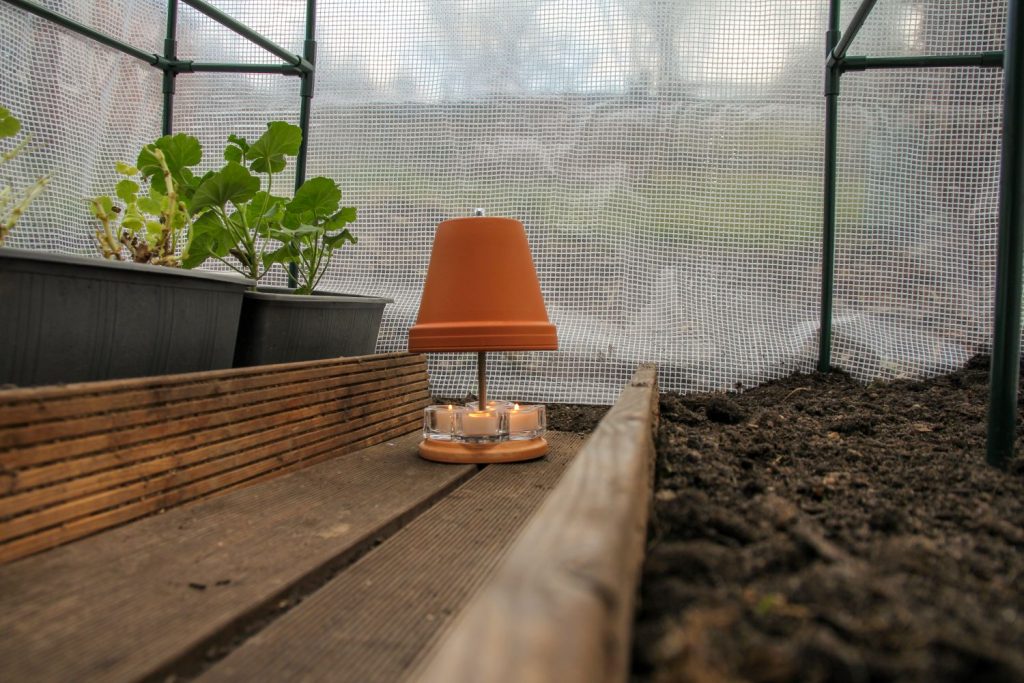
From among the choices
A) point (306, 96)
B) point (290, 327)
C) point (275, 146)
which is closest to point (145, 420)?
point (290, 327)

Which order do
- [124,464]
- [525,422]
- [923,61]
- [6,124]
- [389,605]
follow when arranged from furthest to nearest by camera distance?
[923,61] < [525,422] < [6,124] < [124,464] < [389,605]

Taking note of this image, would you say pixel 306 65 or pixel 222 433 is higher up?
pixel 306 65

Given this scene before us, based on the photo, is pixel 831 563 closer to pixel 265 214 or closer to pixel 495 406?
pixel 495 406

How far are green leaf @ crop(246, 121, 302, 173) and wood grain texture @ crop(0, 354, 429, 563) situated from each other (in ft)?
1.92

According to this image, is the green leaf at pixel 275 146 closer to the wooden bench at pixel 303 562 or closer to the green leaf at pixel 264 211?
the green leaf at pixel 264 211

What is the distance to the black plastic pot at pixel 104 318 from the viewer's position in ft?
3.18

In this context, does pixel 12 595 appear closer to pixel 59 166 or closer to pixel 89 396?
pixel 89 396

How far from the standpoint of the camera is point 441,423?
1488mm

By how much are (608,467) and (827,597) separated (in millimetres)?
211

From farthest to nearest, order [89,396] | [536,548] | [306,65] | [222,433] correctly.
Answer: [306,65] → [222,433] → [89,396] → [536,548]

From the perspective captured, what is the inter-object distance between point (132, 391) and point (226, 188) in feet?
2.32

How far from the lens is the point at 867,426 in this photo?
154 cm

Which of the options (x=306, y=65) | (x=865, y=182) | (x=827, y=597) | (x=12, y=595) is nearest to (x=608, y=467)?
(x=827, y=597)

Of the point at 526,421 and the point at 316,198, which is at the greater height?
the point at 316,198
